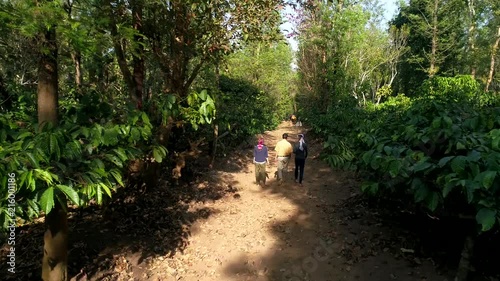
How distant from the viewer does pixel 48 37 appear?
3969mm

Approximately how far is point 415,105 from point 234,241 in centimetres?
467

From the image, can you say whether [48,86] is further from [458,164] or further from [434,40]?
[434,40]

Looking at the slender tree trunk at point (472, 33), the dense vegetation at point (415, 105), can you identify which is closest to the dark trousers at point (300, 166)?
the dense vegetation at point (415, 105)

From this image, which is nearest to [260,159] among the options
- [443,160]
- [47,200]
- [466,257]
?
[466,257]

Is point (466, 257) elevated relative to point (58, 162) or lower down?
lower down

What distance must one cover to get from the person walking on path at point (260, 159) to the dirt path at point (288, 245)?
2.72 ft

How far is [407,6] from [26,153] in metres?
34.4

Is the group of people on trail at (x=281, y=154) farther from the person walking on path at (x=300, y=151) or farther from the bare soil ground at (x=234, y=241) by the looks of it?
the bare soil ground at (x=234, y=241)

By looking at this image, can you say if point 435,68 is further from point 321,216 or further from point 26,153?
point 26,153

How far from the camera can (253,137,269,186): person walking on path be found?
33.3 feet

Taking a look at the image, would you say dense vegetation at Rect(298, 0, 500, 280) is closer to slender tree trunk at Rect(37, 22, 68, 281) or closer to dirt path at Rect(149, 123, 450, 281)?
dirt path at Rect(149, 123, 450, 281)

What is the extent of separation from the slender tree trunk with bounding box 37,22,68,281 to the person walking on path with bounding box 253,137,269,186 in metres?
6.45

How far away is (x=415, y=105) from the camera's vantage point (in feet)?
20.0

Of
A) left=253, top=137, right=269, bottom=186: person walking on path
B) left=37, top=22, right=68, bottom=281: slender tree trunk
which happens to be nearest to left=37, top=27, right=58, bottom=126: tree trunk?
left=37, top=22, right=68, bottom=281: slender tree trunk
